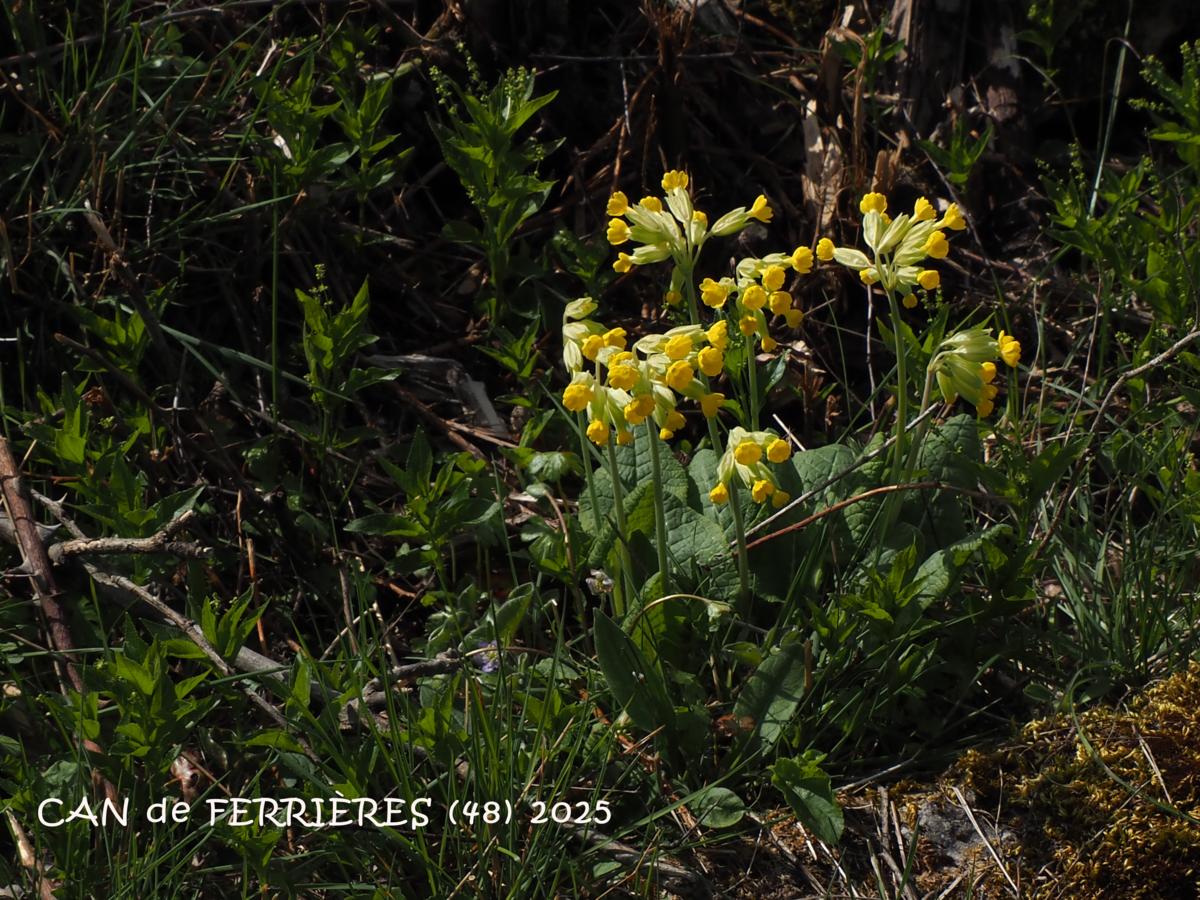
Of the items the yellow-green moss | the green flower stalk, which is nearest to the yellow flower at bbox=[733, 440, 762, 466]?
the green flower stalk

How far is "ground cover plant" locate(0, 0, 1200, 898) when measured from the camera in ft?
6.89

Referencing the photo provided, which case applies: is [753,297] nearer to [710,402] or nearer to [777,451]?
[710,402]

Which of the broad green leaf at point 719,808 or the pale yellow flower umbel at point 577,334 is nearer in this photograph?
the broad green leaf at point 719,808

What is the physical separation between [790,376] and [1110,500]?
806 millimetres

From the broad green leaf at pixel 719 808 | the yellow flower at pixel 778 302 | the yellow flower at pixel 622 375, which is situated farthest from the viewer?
the yellow flower at pixel 778 302

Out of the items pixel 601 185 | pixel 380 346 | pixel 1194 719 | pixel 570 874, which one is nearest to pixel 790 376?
pixel 601 185

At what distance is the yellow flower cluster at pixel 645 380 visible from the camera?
2033mm

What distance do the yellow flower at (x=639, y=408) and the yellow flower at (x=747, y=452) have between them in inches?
6.0

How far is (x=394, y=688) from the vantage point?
2.28 metres

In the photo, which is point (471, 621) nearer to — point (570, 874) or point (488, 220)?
point (570, 874)

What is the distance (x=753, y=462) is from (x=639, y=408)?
21 centimetres

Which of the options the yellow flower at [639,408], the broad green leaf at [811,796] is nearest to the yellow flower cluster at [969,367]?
the yellow flower at [639,408]

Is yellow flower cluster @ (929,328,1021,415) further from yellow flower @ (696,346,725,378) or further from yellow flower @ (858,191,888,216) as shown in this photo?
yellow flower @ (696,346,725,378)

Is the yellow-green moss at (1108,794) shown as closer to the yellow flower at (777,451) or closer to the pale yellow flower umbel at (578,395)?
the yellow flower at (777,451)
